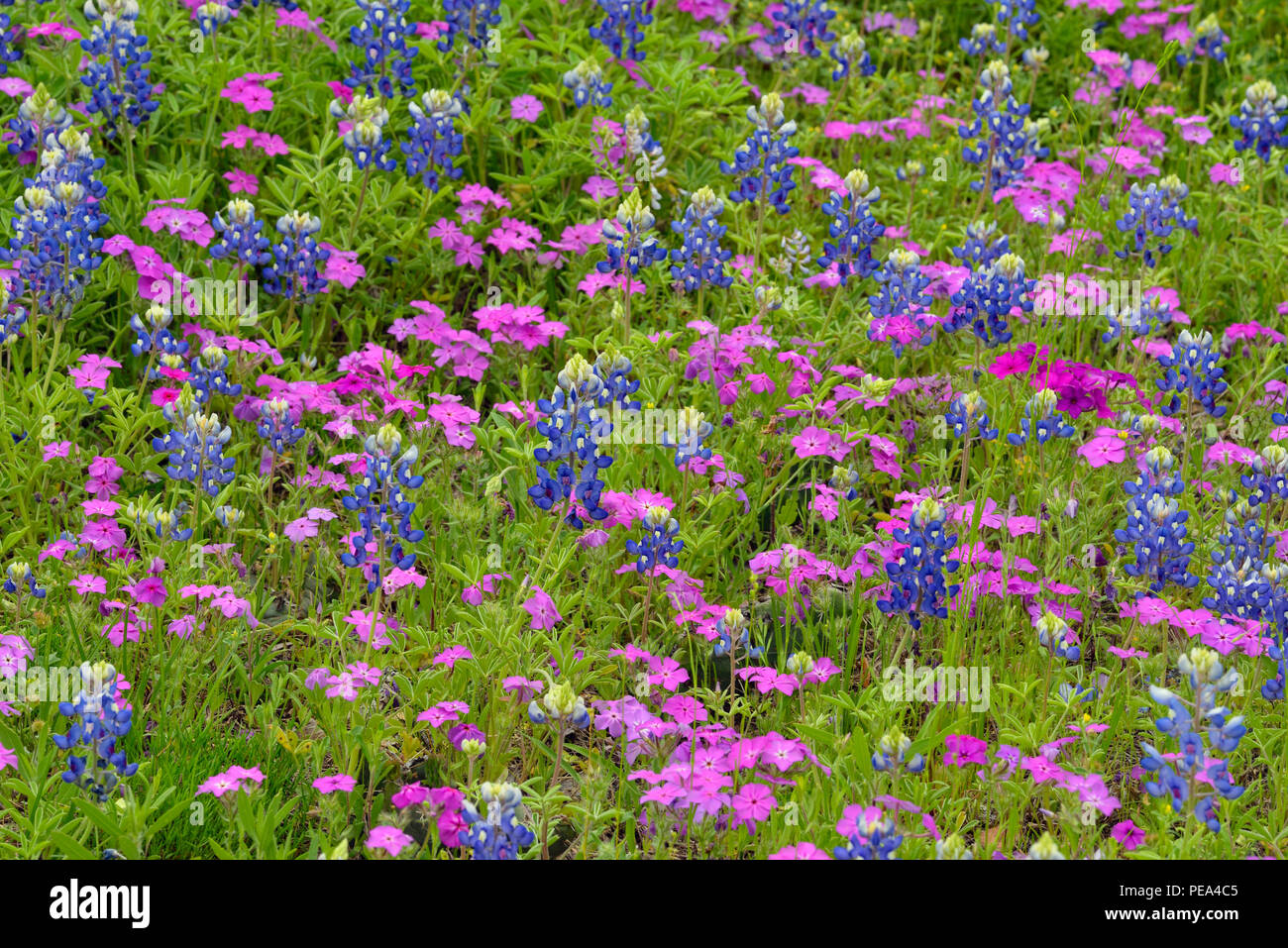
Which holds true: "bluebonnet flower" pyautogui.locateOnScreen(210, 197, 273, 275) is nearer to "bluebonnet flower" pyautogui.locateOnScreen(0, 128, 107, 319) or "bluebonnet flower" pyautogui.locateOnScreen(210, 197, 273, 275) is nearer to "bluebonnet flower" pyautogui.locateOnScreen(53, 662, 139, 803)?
"bluebonnet flower" pyautogui.locateOnScreen(0, 128, 107, 319)

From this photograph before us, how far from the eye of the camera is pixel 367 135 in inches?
226

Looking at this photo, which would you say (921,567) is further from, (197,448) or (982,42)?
(982,42)

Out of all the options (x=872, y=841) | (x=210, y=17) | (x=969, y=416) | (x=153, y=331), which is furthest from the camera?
(x=210, y=17)

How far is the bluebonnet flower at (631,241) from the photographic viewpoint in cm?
532

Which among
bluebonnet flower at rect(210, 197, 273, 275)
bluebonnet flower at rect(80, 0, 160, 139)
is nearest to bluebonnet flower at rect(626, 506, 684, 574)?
bluebonnet flower at rect(210, 197, 273, 275)

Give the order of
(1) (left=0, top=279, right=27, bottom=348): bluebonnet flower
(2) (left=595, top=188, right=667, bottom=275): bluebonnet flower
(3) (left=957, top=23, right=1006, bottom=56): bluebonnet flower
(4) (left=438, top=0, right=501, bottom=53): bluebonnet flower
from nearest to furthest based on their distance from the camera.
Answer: (1) (left=0, top=279, right=27, bottom=348): bluebonnet flower < (2) (left=595, top=188, right=667, bottom=275): bluebonnet flower < (4) (left=438, top=0, right=501, bottom=53): bluebonnet flower < (3) (left=957, top=23, right=1006, bottom=56): bluebonnet flower

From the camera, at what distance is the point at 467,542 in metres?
4.88

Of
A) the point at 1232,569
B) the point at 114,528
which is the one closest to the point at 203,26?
the point at 114,528

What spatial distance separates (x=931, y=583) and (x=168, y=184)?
3.58m

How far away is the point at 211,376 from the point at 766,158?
7.94 feet

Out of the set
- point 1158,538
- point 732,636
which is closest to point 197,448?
point 732,636

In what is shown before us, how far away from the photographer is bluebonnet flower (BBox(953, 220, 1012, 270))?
561cm

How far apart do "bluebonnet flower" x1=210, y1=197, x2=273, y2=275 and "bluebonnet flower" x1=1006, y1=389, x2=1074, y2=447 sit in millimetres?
2933
